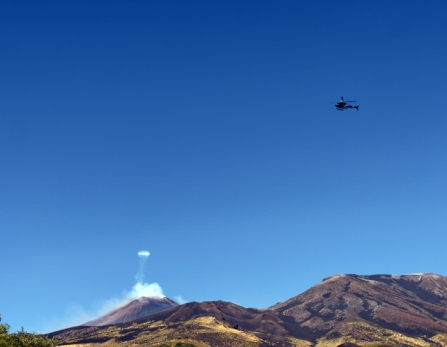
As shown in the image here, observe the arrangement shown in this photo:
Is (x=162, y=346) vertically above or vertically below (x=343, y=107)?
below

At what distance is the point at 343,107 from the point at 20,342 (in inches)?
3742

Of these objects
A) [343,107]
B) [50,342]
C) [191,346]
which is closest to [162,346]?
[191,346]

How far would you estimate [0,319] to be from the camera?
293ft

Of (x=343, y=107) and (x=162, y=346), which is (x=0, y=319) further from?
(x=162, y=346)

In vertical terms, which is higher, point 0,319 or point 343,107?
point 343,107

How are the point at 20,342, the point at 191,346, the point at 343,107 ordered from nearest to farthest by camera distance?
the point at 20,342 → the point at 343,107 → the point at 191,346

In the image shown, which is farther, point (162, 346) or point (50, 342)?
point (162, 346)

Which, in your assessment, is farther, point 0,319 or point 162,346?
point 162,346

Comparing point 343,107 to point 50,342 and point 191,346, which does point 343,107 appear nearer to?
point 50,342

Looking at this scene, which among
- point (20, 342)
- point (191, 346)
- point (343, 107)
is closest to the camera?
point (20, 342)

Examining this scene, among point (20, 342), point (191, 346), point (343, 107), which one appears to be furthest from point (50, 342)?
point (191, 346)

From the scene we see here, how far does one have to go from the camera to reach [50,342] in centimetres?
9181

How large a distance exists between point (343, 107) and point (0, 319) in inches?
3792

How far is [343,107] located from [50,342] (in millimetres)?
91452
